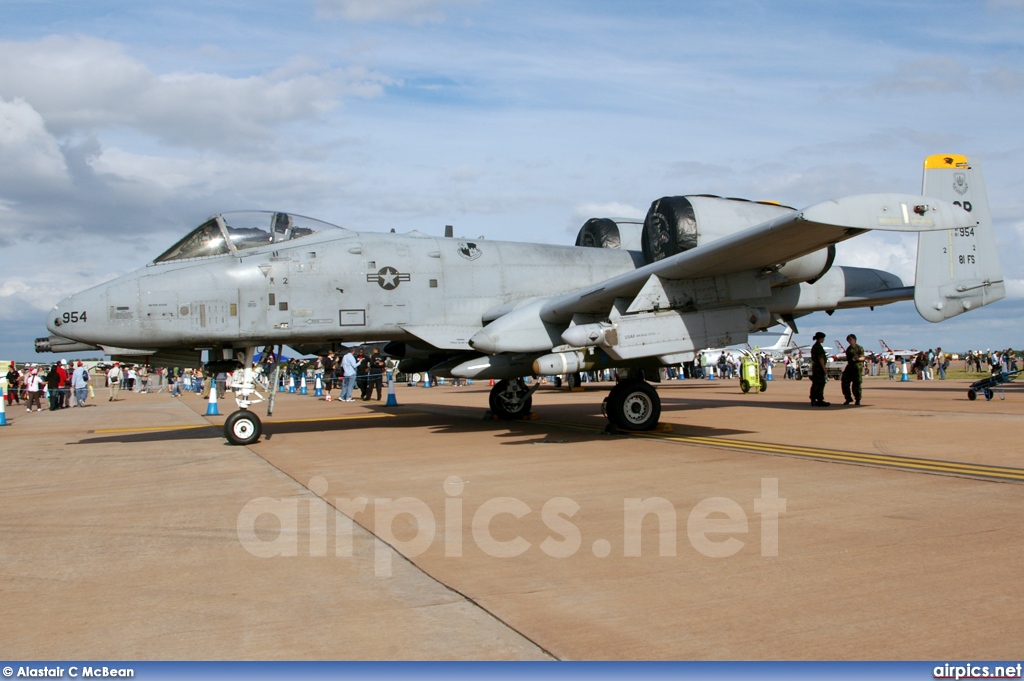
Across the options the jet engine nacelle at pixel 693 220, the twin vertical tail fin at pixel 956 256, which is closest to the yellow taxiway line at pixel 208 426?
the jet engine nacelle at pixel 693 220

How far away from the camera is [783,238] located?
372 inches

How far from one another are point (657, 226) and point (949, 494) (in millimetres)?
7449

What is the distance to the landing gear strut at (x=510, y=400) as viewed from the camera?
15.6 m

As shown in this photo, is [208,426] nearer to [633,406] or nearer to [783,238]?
[633,406]

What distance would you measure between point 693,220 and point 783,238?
3.30 m

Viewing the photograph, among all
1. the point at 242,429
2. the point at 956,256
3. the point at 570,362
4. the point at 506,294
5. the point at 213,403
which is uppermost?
the point at 956,256

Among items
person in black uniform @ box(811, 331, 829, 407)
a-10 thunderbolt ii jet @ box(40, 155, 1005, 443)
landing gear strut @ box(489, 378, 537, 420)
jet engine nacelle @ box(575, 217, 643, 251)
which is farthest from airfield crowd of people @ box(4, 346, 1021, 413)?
jet engine nacelle @ box(575, 217, 643, 251)

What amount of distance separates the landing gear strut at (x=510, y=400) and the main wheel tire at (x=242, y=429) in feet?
16.0

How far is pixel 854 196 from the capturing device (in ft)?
28.5

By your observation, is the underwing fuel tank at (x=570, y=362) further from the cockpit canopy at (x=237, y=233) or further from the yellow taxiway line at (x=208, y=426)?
the yellow taxiway line at (x=208, y=426)

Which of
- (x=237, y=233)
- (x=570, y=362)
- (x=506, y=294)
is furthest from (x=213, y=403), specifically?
(x=570, y=362)

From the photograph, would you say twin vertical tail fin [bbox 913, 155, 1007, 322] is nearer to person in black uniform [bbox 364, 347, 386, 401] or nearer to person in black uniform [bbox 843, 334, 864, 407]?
person in black uniform [bbox 843, 334, 864, 407]

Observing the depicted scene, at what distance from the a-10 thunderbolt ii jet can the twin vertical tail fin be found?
0.12ft

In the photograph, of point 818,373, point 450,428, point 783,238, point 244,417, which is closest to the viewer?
point 783,238
